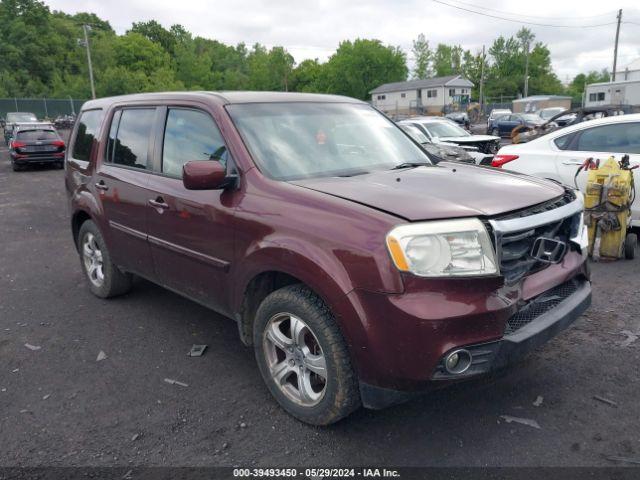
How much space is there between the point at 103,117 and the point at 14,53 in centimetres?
7749

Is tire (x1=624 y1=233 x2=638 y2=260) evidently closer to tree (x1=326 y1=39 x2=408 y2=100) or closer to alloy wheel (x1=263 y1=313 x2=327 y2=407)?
alloy wheel (x1=263 y1=313 x2=327 y2=407)

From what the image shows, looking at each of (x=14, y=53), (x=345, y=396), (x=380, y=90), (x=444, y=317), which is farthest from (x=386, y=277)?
(x=380, y=90)

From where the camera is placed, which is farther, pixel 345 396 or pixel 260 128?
pixel 260 128

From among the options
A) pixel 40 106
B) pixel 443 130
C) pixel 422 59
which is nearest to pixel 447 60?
pixel 422 59

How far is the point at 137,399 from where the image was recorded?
11.5 feet

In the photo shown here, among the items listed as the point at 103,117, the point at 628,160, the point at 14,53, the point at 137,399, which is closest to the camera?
the point at 137,399

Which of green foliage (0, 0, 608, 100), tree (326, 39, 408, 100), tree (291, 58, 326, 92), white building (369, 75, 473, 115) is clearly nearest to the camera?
green foliage (0, 0, 608, 100)

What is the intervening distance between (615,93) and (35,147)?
32577 mm

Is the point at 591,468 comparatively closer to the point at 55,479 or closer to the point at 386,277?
the point at 386,277

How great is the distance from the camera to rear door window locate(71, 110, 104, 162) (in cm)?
513

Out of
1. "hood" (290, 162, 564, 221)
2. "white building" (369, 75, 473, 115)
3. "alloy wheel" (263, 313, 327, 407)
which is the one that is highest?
"white building" (369, 75, 473, 115)

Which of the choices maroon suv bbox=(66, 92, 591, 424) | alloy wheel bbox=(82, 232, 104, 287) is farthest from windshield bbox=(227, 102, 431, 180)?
alloy wheel bbox=(82, 232, 104, 287)

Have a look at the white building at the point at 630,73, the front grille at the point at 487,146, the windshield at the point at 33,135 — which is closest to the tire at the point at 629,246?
the front grille at the point at 487,146

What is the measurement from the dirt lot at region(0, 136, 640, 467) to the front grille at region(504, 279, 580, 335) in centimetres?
41
